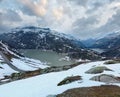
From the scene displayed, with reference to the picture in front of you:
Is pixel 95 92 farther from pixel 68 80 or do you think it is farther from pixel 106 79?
pixel 68 80

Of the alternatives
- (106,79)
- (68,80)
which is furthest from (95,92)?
(68,80)

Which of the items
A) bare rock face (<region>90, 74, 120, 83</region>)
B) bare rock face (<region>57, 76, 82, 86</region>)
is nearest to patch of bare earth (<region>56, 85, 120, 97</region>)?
bare rock face (<region>90, 74, 120, 83</region>)

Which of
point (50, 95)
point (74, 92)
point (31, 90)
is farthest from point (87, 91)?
point (31, 90)

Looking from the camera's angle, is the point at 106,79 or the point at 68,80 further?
the point at 68,80

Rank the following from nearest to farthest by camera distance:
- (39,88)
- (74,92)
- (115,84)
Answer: (74,92) < (115,84) < (39,88)

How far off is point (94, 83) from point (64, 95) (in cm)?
638

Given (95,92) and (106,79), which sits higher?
(106,79)

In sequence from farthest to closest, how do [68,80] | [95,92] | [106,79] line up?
[68,80] → [106,79] → [95,92]

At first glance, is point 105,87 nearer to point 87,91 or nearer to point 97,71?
point 87,91

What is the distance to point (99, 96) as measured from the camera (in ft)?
96.5

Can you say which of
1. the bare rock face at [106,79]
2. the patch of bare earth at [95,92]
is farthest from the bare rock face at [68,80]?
the patch of bare earth at [95,92]

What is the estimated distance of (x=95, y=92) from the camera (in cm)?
3100

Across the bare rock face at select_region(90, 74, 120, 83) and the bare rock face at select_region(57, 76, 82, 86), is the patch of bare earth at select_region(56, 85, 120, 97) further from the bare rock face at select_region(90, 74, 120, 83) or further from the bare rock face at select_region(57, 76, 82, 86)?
the bare rock face at select_region(57, 76, 82, 86)

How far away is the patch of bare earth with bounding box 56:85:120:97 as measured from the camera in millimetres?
30194
